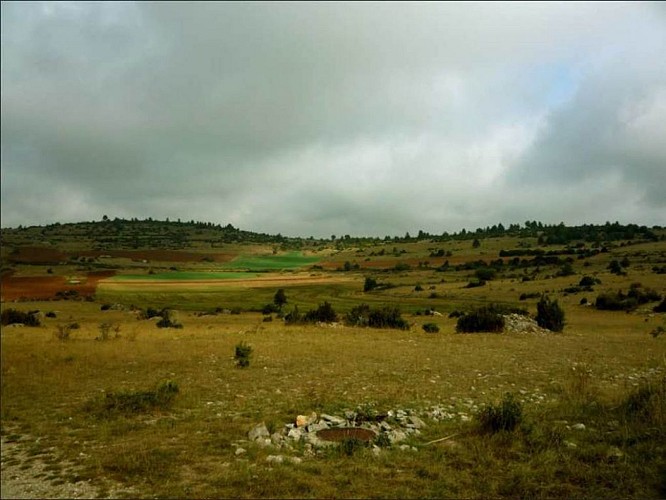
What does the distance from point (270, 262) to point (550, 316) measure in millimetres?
36430

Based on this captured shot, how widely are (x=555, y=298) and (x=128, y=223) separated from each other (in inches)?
1977

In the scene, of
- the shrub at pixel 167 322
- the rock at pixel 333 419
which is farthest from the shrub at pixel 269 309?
the rock at pixel 333 419

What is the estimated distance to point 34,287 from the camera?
10.3 m

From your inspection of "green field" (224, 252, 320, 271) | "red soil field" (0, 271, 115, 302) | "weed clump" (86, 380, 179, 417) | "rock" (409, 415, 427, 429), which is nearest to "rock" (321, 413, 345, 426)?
"rock" (409, 415, 427, 429)

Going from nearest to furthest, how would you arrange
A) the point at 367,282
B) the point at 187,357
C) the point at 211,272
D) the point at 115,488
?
the point at 115,488
the point at 187,357
the point at 211,272
the point at 367,282

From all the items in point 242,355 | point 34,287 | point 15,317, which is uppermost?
point 34,287

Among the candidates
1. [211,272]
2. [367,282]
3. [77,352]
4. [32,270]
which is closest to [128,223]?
[211,272]

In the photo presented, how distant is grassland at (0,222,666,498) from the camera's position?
637 cm

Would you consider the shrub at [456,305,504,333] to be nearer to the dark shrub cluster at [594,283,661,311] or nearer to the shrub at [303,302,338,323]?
the dark shrub cluster at [594,283,661,311]

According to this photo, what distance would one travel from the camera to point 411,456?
730 cm

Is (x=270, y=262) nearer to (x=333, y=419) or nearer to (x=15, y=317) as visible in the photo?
(x=15, y=317)

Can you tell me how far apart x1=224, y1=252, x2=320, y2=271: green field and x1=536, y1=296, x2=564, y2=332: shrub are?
2750cm

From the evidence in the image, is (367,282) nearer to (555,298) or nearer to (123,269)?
(555,298)

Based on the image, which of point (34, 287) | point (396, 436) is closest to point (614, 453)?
point (396, 436)
